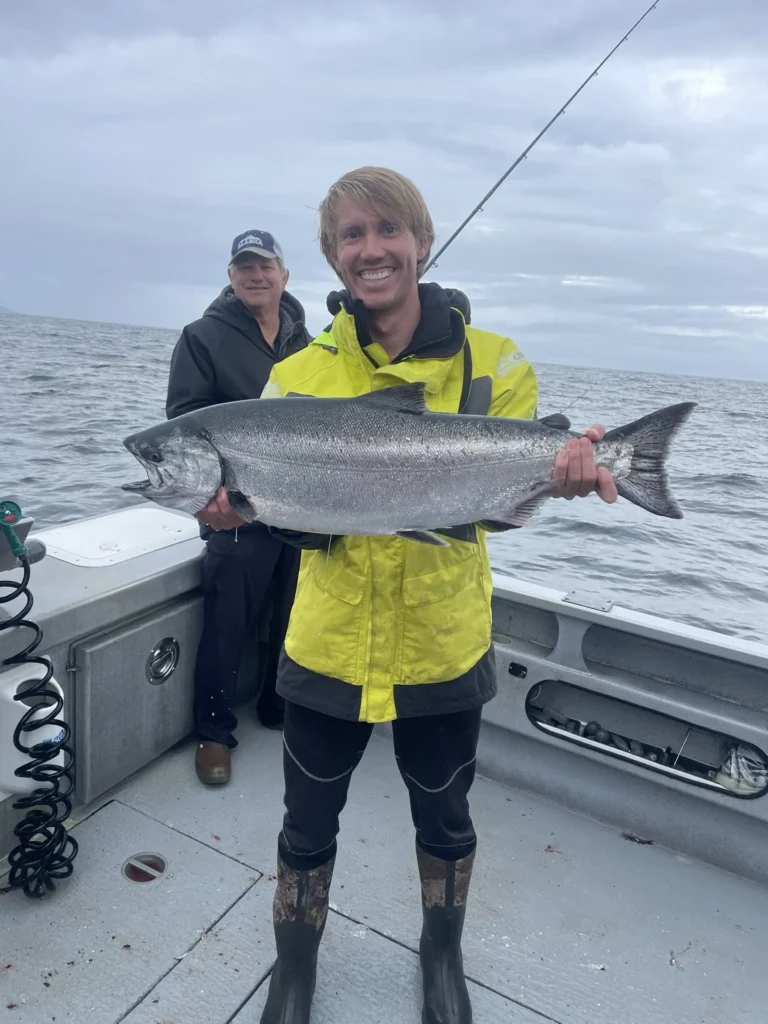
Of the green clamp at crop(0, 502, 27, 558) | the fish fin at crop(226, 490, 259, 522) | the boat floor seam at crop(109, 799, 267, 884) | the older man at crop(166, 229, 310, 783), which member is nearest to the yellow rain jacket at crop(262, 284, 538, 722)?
the fish fin at crop(226, 490, 259, 522)

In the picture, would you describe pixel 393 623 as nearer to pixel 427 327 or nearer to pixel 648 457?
pixel 427 327

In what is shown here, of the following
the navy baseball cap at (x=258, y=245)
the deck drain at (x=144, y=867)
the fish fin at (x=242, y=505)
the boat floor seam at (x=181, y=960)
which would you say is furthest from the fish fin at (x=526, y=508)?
the navy baseball cap at (x=258, y=245)

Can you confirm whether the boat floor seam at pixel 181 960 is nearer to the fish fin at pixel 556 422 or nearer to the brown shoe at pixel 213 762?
the brown shoe at pixel 213 762

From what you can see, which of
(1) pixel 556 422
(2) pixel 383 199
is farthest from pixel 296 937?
(2) pixel 383 199

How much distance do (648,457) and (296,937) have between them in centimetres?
194

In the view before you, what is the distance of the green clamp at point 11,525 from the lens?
8.53 ft

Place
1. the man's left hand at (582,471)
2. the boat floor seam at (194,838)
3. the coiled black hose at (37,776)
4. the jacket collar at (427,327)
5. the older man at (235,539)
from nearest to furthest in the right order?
the jacket collar at (427,327)
the man's left hand at (582,471)
the coiled black hose at (37,776)
the boat floor seam at (194,838)
the older man at (235,539)

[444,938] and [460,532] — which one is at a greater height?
[460,532]

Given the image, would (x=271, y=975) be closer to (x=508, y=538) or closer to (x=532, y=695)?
(x=532, y=695)

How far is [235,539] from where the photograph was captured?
374cm

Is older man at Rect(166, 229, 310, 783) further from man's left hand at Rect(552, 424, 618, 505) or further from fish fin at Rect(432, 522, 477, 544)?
man's left hand at Rect(552, 424, 618, 505)

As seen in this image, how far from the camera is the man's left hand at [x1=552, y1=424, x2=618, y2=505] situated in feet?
8.00

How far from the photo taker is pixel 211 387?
406 centimetres

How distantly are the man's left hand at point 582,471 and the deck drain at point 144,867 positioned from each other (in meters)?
2.23
